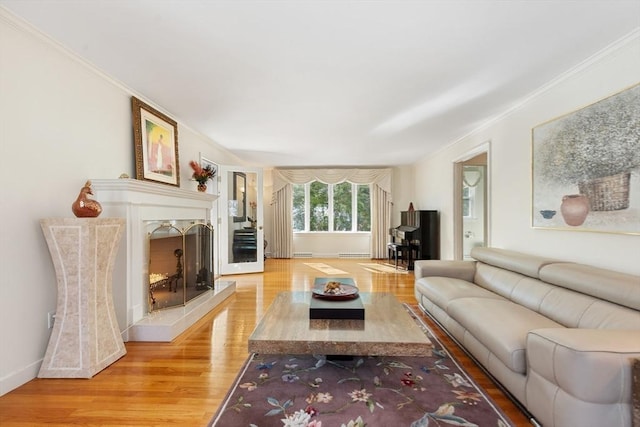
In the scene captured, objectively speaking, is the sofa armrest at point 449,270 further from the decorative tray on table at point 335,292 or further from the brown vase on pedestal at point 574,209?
the decorative tray on table at point 335,292

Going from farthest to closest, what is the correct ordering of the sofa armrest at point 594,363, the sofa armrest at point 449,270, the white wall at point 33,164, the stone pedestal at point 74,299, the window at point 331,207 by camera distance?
the window at point 331,207, the sofa armrest at point 449,270, the stone pedestal at point 74,299, the white wall at point 33,164, the sofa armrest at point 594,363

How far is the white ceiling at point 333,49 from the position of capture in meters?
→ 1.80

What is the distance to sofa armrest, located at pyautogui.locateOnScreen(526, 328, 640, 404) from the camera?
1233 millimetres

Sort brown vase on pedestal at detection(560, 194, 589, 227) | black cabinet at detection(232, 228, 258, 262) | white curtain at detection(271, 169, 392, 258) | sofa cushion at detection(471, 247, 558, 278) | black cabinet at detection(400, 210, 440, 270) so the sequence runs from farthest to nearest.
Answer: white curtain at detection(271, 169, 392, 258) → black cabinet at detection(400, 210, 440, 270) → black cabinet at detection(232, 228, 258, 262) → sofa cushion at detection(471, 247, 558, 278) → brown vase on pedestal at detection(560, 194, 589, 227)

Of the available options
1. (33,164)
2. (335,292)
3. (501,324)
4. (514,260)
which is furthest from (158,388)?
(514,260)

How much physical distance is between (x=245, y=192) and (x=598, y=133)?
16.7 ft

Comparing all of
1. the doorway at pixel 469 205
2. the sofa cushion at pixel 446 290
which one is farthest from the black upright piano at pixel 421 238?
the sofa cushion at pixel 446 290

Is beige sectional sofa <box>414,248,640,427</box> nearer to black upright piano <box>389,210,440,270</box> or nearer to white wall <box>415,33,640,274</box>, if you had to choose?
white wall <box>415,33,640,274</box>

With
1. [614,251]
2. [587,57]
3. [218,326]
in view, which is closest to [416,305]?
[614,251]

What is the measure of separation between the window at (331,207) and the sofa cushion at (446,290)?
14.7 feet

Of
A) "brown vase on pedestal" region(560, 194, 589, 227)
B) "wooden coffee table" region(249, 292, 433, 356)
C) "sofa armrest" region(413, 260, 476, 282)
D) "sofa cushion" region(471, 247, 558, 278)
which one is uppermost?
"brown vase on pedestal" region(560, 194, 589, 227)

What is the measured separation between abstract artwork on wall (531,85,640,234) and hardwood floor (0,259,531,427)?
4.94 feet

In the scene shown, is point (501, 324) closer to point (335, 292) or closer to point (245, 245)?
point (335, 292)

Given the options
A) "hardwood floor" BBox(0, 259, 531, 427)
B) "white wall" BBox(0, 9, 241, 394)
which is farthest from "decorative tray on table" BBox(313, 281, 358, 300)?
"white wall" BBox(0, 9, 241, 394)
